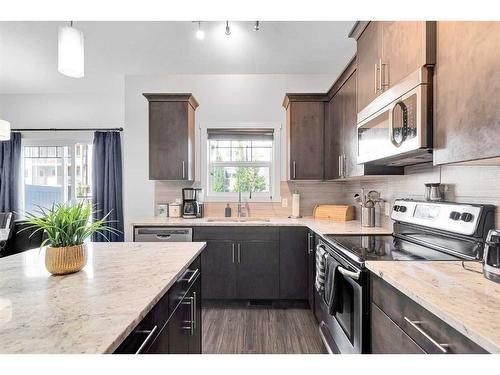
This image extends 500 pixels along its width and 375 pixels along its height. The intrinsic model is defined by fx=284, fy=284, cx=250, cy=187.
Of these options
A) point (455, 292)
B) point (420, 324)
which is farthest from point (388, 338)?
point (455, 292)

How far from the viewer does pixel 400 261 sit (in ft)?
4.39

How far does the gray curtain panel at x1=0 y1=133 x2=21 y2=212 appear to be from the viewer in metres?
4.34

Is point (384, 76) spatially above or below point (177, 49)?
below

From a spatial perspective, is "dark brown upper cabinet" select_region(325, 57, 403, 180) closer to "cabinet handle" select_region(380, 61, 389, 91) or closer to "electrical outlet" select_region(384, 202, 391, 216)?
"electrical outlet" select_region(384, 202, 391, 216)

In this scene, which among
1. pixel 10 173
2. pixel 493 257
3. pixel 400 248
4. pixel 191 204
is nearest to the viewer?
pixel 493 257

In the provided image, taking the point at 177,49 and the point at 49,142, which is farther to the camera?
the point at 49,142

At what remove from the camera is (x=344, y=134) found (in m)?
2.61

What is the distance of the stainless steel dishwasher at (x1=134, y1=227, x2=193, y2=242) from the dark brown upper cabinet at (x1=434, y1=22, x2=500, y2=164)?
2342 millimetres

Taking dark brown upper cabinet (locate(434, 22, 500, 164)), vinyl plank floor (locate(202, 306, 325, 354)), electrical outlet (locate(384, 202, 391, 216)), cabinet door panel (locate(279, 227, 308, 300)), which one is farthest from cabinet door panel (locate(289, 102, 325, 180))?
dark brown upper cabinet (locate(434, 22, 500, 164))

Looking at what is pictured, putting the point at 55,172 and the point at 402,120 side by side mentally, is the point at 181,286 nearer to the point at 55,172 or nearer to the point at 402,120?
the point at 402,120

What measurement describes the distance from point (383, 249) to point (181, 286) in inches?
45.5

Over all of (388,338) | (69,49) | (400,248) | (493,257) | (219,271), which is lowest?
(219,271)

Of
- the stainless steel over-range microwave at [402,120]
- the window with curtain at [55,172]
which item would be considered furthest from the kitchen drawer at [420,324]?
the window with curtain at [55,172]
